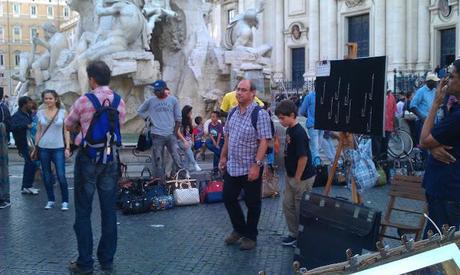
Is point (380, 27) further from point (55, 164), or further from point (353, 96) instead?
point (353, 96)

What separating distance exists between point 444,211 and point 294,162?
2011 millimetres

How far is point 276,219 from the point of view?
7.61m

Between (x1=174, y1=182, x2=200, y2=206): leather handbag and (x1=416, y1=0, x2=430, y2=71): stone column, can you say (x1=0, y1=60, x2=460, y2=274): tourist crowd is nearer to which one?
(x1=174, y1=182, x2=200, y2=206): leather handbag

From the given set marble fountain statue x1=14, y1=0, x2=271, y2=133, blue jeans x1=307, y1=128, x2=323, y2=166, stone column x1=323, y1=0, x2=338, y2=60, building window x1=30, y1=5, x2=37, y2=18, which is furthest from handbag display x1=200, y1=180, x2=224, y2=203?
building window x1=30, y1=5, x2=37, y2=18

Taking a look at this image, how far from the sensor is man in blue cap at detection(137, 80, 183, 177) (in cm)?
902

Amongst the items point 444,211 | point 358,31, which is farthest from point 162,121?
point 358,31

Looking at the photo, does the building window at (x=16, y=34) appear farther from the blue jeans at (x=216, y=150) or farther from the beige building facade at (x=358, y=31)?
the blue jeans at (x=216, y=150)

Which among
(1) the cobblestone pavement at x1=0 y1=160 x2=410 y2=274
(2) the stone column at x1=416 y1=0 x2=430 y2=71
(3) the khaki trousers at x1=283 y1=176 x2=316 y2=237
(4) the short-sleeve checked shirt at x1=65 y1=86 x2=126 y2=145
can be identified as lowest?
(1) the cobblestone pavement at x1=0 y1=160 x2=410 y2=274

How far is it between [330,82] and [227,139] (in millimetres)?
1217

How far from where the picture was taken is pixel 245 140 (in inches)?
237

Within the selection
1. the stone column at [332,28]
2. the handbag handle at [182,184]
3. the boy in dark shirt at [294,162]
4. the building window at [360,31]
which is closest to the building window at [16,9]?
the stone column at [332,28]

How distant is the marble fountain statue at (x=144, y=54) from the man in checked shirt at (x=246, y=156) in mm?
7332

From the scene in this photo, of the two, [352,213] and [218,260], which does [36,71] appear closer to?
[218,260]

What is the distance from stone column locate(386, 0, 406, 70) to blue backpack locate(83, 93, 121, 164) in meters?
30.1
